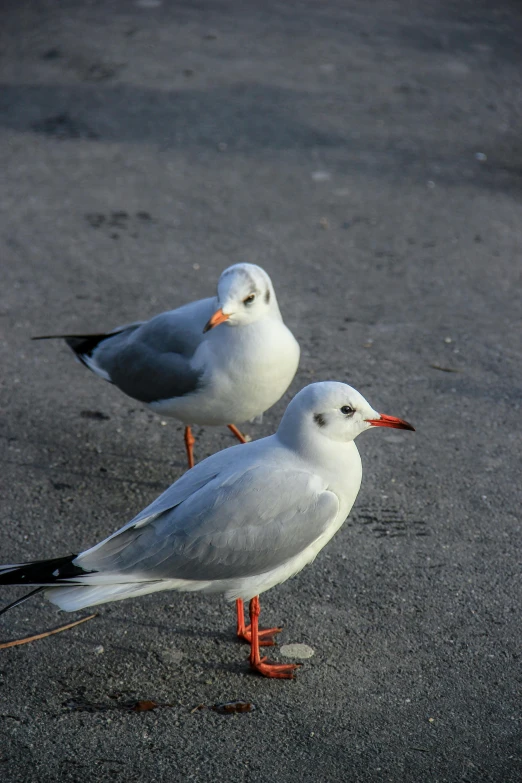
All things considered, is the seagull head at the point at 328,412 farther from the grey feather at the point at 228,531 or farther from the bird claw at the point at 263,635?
the bird claw at the point at 263,635

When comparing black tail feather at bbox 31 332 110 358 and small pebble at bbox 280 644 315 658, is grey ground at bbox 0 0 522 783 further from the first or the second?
black tail feather at bbox 31 332 110 358

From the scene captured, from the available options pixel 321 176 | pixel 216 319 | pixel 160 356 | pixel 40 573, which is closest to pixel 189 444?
pixel 160 356

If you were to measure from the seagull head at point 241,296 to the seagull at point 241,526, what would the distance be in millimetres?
798

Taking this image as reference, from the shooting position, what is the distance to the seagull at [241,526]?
3.03 metres

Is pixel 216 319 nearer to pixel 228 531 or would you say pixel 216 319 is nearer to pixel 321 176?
pixel 228 531

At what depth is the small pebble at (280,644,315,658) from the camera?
332 cm

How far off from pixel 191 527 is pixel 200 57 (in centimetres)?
747

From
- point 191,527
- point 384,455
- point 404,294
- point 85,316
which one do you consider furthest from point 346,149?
point 191,527

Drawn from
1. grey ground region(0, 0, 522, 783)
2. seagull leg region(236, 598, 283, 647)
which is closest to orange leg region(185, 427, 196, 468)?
grey ground region(0, 0, 522, 783)

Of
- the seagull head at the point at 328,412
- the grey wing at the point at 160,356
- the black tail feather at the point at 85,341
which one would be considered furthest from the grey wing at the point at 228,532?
the black tail feather at the point at 85,341

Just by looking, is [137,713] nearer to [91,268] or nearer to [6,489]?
[6,489]

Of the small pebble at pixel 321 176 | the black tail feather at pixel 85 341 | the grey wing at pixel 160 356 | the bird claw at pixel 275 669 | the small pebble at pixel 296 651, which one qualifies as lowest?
the small pebble at pixel 321 176

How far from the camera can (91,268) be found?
241 inches

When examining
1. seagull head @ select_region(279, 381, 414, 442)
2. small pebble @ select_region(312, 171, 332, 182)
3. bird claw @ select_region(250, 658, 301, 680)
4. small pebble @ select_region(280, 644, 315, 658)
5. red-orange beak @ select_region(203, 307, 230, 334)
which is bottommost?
small pebble @ select_region(312, 171, 332, 182)
